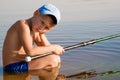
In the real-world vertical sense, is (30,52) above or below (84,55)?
above

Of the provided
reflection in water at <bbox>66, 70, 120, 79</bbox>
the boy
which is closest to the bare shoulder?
the boy

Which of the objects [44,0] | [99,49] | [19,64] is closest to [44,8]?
[19,64]

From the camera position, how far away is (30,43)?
16.5ft

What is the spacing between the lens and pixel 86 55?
20.6 ft

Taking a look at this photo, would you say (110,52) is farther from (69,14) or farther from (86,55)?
(69,14)

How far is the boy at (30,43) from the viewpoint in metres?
5.02

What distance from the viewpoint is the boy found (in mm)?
5016

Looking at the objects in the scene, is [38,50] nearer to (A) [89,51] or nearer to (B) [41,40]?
(B) [41,40]

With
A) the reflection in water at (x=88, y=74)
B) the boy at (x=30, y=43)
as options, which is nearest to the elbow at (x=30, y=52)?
the boy at (x=30, y=43)

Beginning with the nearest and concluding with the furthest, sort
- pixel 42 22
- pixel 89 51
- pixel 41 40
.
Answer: pixel 42 22 → pixel 41 40 → pixel 89 51

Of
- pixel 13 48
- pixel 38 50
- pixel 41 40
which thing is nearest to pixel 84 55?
pixel 41 40

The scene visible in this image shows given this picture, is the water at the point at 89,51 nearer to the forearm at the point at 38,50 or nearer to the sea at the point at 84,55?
the sea at the point at 84,55

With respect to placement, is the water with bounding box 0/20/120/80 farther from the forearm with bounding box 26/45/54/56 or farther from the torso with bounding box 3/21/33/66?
the torso with bounding box 3/21/33/66

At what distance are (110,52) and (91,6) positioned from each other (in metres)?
6.66
